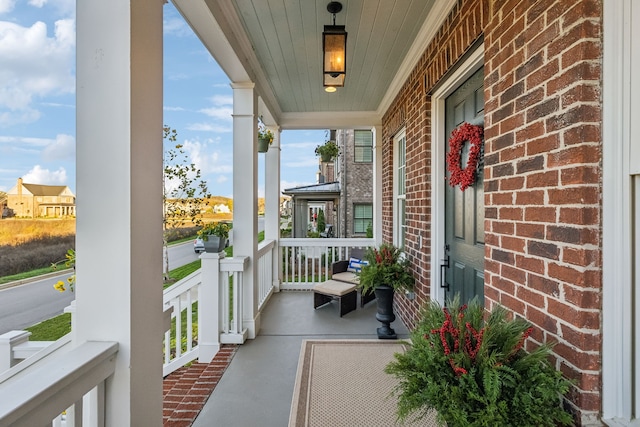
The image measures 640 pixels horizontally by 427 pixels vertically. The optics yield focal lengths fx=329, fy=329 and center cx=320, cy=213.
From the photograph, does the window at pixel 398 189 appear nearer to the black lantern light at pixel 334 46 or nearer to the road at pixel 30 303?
the black lantern light at pixel 334 46

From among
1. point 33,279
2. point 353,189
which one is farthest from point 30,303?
point 353,189

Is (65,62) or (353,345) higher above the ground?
(65,62)

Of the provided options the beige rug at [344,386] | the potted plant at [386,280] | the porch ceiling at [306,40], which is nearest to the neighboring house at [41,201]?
the porch ceiling at [306,40]

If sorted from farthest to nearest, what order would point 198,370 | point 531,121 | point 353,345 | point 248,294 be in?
point 248,294, point 353,345, point 198,370, point 531,121

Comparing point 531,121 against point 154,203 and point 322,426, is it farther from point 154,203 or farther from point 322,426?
point 322,426

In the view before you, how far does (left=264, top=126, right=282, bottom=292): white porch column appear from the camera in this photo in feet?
16.7

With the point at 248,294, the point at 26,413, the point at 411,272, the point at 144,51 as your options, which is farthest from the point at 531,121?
the point at 248,294

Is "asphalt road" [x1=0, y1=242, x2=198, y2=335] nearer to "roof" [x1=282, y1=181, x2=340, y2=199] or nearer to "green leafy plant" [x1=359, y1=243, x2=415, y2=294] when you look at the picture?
"green leafy plant" [x1=359, y1=243, x2=415, y2=294]

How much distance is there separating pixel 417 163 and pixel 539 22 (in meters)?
1.86

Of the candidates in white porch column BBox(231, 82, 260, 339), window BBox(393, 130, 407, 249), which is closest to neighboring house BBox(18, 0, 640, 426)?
white porch column BBox(231, 82, 260, 339)

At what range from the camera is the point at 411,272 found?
3371 mm

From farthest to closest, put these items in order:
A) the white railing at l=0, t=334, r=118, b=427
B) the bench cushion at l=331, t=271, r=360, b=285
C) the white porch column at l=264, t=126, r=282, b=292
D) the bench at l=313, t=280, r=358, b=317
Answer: the white porch column at l=264, t=126, r=282, b=292
the bench cushion at l=331, t=271, r=360, b=285
the bench at l=313, t=280, r=358, b=317
the white railing at l=0, t=334, r=118, b=427
